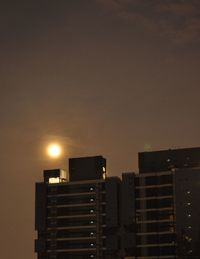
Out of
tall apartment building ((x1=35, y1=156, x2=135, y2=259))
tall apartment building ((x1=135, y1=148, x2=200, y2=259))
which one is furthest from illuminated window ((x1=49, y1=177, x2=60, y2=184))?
tall apartment building ((x1=135, y1=148, x2=200, y2=259))

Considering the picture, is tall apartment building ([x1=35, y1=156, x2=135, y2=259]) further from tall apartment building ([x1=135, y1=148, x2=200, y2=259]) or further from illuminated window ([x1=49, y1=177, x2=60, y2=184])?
tall apartment building ([x1=135, y1=148, x2=200, y2=259])

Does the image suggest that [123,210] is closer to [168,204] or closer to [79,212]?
[168,204]

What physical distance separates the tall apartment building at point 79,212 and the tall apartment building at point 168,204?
510cm

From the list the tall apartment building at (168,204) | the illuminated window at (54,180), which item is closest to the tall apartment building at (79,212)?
the illuminated window at (54,180)

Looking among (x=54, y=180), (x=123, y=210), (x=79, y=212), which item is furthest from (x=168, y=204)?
(x=54, y=180)

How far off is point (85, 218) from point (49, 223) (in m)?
7.62

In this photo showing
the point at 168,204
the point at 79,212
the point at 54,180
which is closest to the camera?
the point at 168,204

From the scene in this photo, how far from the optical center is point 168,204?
132250 millimetres

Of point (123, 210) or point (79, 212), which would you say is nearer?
point (123, 210)

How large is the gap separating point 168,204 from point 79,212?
18953 millimetres

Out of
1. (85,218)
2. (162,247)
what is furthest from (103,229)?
(162,247)

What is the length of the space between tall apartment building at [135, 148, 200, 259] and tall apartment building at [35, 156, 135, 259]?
16.7ft

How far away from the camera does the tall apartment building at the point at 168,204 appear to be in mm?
126688

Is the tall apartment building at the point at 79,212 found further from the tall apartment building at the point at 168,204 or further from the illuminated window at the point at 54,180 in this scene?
the tall apartment building at the point at 168,204
